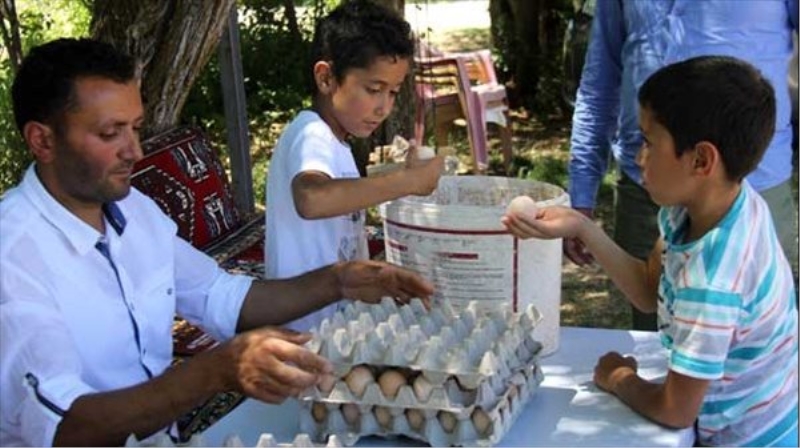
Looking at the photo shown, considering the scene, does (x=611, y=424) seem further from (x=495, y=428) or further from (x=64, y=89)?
(x=64, y=89)

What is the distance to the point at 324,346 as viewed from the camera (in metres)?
1.75

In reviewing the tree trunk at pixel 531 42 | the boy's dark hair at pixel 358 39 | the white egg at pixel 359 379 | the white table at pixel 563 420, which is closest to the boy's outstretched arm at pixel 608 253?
the white table at pixel 563 420

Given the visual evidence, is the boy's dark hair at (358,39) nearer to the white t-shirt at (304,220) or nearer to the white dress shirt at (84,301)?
the white t-shirt at (304,220)

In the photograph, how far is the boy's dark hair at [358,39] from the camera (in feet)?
7.89

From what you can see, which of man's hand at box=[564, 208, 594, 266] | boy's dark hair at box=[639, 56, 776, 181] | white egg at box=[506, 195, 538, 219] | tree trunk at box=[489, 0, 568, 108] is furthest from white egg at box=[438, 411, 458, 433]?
tree trunk at box=[489, 0, 568, 108]

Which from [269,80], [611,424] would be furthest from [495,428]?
[269,80]

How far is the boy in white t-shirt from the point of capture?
7.63ft

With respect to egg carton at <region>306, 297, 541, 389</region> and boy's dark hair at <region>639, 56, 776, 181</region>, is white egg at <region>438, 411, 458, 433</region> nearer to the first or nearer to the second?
egg carton at <region>306, 297, 541, 389</region>

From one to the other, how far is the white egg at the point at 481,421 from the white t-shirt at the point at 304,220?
0.65 m

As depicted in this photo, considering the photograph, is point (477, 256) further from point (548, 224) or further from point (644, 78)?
point (644, 78)

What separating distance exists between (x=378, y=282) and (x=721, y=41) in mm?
984

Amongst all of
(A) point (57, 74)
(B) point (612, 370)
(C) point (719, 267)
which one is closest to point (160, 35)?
(A) point (57, 74)

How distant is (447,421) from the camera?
5.65ft

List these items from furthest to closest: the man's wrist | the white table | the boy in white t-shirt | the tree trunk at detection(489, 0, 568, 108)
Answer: the tree trunk at detection(489, 0, 568, 108) < the boy in white t-shirt < the man's wrist < the white table
